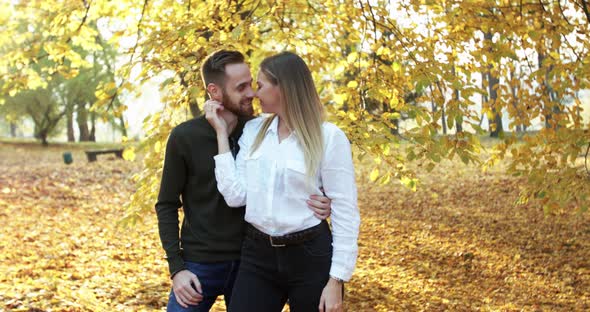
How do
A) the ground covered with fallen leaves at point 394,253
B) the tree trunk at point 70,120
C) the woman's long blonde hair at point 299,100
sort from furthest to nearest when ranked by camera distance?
the tree trunk at point 70,120
the ground covered with fallen leaves at point 394,253
the woman's long blonde hair at point 299,100

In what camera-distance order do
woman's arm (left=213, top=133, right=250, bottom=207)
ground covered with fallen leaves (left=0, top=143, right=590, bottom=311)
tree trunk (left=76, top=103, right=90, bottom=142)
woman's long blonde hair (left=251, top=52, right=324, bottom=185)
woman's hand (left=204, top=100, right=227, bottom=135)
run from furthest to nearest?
tree trunk (left=76, top=103, right=90, bottom=142) → ground covered with fallen leaves (left=0, top=143, right=590, bottom=311) → woman's hand (left=204, top=100, right=227, bottom=135) → woman's arm (left=213, top=133, right=250, bottom=207) → woman's long blonde hair (left=251, top=52, right=324, bottom=185)

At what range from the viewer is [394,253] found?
8.52m

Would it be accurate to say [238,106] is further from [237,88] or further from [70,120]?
[70,120]

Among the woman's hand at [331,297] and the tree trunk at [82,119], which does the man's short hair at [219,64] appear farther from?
the tree trunk at [82,119]

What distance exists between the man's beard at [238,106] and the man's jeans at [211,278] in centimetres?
73

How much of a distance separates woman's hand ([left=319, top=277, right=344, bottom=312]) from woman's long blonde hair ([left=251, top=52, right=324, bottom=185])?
443 mm

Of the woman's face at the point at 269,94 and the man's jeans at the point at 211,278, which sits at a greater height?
the woman's face at the point at 269,94

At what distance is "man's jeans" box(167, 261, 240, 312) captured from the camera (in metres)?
2.71

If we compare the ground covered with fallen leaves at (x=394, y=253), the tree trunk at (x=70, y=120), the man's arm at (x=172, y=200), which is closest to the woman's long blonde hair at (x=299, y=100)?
the man's arm at (x=172, y=200)

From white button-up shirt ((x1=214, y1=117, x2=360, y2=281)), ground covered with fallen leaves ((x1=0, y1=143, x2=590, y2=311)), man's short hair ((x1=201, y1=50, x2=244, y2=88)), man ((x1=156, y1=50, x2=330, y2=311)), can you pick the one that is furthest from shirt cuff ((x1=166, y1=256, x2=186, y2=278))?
ground covered with fallen leaves ((x1=0, y1=143, x2=590, y2=311))

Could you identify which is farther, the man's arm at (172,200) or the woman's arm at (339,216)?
the man's arm at (172,200)

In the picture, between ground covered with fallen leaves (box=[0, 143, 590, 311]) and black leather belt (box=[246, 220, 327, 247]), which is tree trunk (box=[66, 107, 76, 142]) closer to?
ground covered with fallen leaves (box=[0, 143, 590, 311])

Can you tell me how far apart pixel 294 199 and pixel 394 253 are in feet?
21.2

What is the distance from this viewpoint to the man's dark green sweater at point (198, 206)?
268 centimetres
